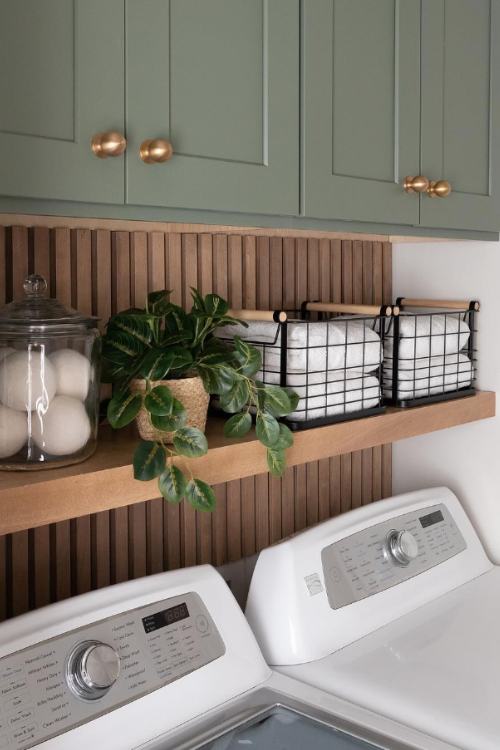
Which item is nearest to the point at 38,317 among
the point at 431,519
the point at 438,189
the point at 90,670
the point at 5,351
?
the point at 5,351

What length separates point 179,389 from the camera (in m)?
1.21

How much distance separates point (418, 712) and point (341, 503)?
75 centimetres

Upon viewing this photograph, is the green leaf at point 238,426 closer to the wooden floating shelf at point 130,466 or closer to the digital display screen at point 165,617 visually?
the wooden floating shelf at point 130,466

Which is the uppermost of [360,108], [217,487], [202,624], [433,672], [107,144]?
[360,108]

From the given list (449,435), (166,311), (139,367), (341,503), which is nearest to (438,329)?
(449,435)

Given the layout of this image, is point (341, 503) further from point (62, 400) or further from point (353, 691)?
point (62, 400)

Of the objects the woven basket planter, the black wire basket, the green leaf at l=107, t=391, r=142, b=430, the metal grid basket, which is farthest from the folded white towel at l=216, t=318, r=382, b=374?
the green leaf at l=107, t=391, r=142, b=430

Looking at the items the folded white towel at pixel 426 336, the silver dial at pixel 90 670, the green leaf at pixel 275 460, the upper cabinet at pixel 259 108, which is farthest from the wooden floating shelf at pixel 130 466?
the upper cabinet at pixel 259 108

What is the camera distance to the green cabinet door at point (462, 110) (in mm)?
1539

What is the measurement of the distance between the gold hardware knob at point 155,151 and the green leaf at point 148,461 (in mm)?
382

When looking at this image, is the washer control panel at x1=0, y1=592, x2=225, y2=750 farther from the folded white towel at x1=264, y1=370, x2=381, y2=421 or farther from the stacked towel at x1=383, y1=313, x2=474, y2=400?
the stacked towel at x1=383, y1=313, x2=474, y2=400

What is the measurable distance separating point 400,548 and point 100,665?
719mm

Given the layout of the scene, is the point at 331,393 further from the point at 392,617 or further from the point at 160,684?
the point at 160,684

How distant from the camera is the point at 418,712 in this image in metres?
1.27
